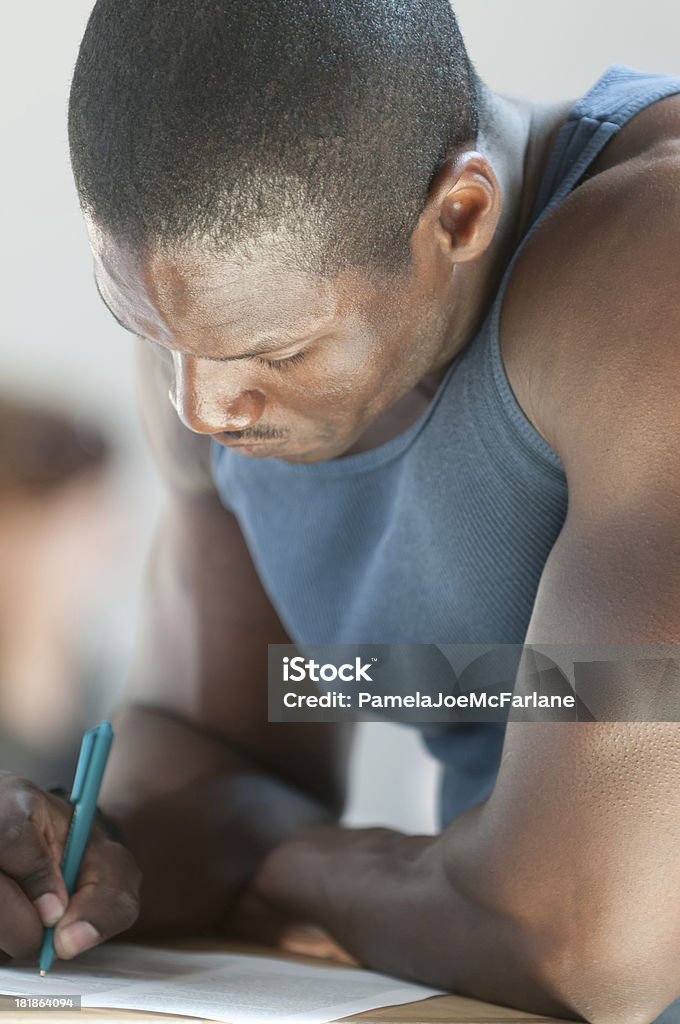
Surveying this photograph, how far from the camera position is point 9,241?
3.65 ft

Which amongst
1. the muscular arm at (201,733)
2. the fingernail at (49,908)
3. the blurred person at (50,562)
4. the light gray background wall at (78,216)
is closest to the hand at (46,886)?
the fingernail at (49,908)

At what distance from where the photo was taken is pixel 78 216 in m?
1.10

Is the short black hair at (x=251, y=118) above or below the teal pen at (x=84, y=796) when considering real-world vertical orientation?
above

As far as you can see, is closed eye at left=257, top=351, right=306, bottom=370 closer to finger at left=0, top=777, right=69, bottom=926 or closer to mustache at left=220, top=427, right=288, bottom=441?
mustache at left=220, top=427, right=288, bottom=441

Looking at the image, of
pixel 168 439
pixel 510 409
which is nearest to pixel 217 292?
pixel 510 409

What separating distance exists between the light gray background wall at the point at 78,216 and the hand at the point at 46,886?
1.41 ft

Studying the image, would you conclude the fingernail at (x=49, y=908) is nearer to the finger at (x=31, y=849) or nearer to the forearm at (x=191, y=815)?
the finger at (x=31, y=849)

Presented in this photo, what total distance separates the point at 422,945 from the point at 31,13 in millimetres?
766

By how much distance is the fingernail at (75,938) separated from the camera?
0.52 meters

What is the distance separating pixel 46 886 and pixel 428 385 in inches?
12.6

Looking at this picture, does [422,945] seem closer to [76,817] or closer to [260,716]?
[76,817]

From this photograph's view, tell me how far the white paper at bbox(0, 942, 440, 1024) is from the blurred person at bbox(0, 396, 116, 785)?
1.85 ft

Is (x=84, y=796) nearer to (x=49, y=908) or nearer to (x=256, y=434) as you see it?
(x=49, y=908)

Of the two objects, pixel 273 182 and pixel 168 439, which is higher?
pixel 273 182
